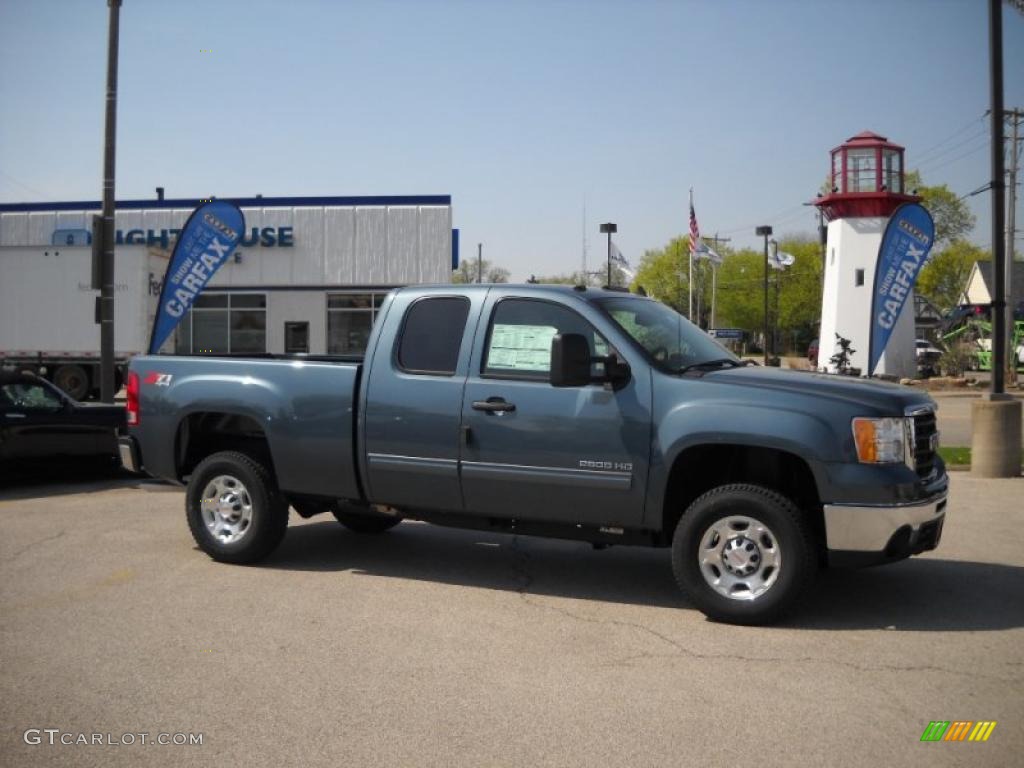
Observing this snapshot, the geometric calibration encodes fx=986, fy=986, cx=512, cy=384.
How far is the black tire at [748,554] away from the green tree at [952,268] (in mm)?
76744

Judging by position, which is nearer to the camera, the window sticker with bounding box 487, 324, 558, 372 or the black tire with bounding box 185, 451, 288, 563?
the window sticker with bounding box 487, 324, 558, 372

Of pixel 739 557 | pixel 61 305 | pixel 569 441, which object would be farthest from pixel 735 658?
pixel 61 305

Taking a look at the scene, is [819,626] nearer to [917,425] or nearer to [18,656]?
[917,425]

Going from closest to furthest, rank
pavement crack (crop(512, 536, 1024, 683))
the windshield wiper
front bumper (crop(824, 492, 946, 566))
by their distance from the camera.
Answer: pavement crack (crop(512, 536, 1024, 683)) < front bumper (crop(824, 492, 946, 566)) < the windshield wiper

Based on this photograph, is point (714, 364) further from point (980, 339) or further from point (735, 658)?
point (980, 339)

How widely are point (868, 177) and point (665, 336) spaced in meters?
32.2

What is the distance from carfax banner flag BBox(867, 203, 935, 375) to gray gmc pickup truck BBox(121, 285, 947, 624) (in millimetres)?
9550

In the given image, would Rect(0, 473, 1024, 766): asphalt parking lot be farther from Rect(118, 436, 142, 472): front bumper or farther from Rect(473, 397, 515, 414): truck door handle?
Rect(473, 397, 515, 414): truck door handle

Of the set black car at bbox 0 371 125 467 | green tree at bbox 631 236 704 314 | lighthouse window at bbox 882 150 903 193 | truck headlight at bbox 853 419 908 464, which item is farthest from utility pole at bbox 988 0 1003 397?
green tree at bbox 631 236 704 314

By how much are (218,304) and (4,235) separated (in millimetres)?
9939

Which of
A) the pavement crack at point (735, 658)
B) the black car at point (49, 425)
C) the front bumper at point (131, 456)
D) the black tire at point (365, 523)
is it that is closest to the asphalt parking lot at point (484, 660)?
the pavement crack at point (735, 658)

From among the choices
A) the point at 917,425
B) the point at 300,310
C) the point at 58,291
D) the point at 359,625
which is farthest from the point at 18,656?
the point at 300,310

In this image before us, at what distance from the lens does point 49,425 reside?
1072 cm

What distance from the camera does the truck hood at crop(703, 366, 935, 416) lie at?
5.67 meters
